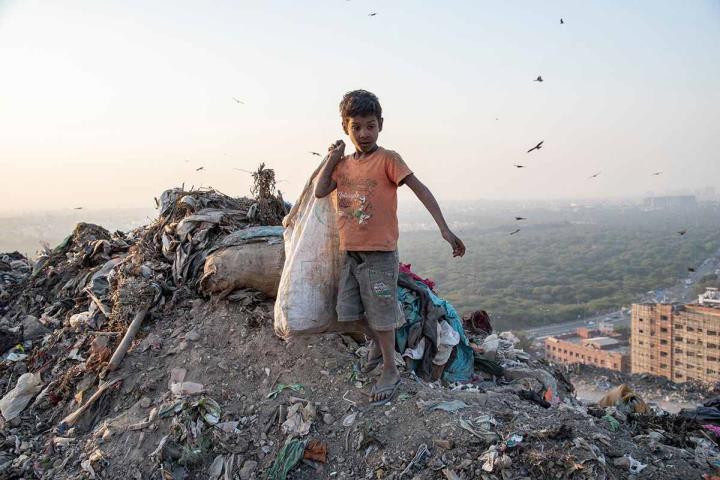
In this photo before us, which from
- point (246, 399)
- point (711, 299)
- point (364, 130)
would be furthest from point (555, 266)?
point (364, 130)

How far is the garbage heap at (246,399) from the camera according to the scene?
246 centimetres

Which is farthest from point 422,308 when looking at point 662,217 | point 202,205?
point 662,217

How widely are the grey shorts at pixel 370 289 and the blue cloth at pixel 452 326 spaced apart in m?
0.66

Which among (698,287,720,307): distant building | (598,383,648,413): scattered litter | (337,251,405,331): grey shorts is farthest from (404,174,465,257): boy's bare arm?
(698,287,720,307): distant building

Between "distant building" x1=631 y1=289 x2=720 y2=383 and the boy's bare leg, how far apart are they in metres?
20.7

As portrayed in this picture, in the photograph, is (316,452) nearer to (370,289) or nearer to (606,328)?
(370,289)

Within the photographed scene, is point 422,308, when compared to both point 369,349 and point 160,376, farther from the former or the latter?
point 160,376

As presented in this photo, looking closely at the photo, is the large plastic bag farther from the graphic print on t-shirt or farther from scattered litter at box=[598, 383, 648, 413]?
scattered litter at box=[598, 383, 648, 413]

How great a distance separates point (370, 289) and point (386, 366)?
48 cm

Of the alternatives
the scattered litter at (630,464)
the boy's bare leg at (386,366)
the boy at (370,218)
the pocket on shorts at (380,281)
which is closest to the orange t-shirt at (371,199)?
the boy at (370,218)

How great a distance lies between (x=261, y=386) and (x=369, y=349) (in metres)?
0.71

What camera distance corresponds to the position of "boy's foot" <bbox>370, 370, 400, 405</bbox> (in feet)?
9.18

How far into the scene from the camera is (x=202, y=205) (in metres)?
4.40

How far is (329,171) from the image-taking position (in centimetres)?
278
